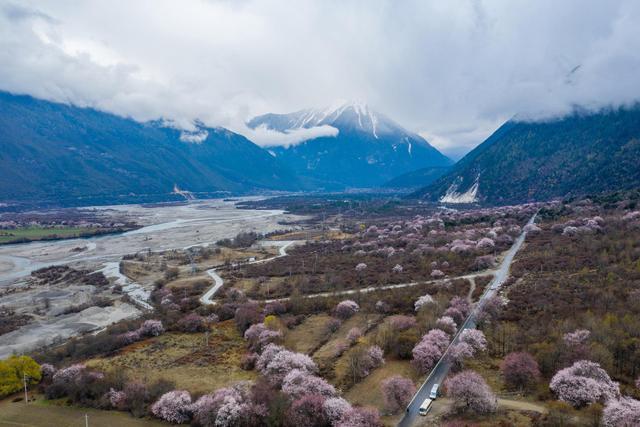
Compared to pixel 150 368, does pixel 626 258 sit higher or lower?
higher

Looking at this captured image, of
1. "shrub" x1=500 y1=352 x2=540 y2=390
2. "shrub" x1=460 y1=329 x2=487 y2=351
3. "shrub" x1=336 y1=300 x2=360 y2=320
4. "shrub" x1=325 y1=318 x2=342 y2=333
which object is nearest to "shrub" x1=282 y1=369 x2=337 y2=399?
"shrub" x1=500 y1=352 x2=540 y2=390

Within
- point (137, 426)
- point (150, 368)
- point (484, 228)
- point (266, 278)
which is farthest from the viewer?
point (484, 228)

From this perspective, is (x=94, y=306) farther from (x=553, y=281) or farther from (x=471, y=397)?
(x=553, y=281)

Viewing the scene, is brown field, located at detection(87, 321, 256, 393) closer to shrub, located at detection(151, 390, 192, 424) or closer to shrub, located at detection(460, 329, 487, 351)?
shrub, located at detection(151, 390, 192, 424)

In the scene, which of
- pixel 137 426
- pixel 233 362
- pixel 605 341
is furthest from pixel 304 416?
pixel 605 341

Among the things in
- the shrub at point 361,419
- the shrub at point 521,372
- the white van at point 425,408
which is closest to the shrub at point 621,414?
the shrub at point 521,372
